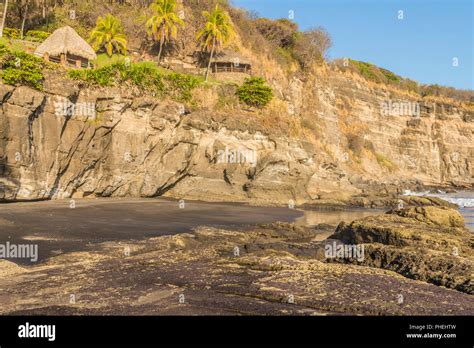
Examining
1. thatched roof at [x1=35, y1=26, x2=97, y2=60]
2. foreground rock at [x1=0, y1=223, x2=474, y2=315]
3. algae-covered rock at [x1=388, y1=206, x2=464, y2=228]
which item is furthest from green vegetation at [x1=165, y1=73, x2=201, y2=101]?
foreground rock at [x1=0, y1=223, x2=474, y2=315]

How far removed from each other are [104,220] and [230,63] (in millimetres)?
28068

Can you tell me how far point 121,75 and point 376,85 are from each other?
51.5 meters

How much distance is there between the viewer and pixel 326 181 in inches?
1407

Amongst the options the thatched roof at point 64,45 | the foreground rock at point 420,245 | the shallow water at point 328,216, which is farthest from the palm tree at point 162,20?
the foreground rock at point 420,245

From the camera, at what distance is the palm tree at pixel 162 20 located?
38375 millimetres

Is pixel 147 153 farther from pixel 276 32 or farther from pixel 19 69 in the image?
pixel 276 32

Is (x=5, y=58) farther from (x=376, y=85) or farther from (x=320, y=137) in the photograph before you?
(x=376, y=85)

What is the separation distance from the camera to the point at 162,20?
3872cm

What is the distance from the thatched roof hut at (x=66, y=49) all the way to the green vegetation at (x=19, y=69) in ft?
18.4

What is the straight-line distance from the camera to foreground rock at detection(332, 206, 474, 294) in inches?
361

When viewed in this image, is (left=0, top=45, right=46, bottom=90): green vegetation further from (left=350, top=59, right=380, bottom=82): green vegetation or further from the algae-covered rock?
(left=350, top=59, right=380, bottom=82): green vegetation

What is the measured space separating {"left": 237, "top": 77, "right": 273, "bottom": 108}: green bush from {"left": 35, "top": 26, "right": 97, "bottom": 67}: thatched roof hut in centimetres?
1293

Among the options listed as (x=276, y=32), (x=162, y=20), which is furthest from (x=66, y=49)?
(x=276, y=32)

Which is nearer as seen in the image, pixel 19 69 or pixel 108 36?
pixel 19 69
